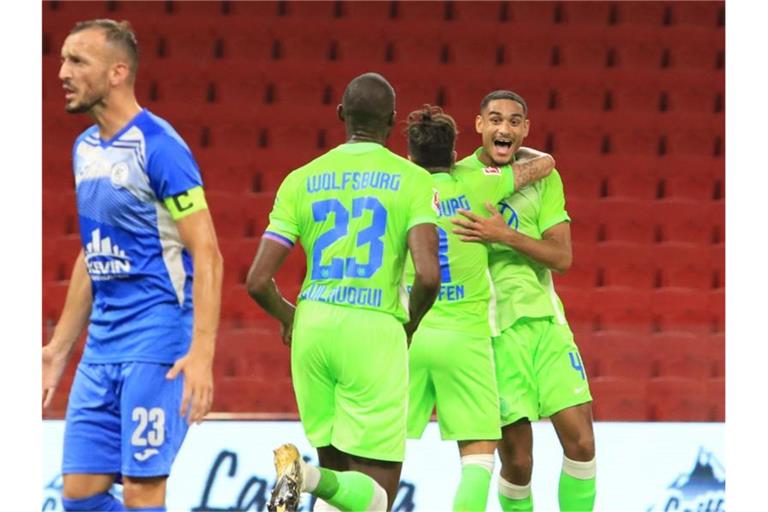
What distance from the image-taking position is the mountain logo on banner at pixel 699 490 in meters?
6.87

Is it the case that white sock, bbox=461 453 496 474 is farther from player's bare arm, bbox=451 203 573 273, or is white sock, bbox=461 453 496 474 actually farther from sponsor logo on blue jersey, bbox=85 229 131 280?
sponsor logo on blue jersey, bbox=85 229 131 280

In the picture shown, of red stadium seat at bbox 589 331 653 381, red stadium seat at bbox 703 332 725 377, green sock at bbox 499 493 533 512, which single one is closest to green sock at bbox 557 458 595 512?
green sock at bbox 499 493 533 512

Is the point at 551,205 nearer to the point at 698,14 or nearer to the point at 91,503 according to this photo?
the point at 91,503

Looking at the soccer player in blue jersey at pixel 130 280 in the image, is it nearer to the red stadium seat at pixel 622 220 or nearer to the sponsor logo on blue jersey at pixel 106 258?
the sponsor logo on blue jersey at pixel 106 258

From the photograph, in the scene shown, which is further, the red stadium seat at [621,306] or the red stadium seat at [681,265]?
the red stadium seat at [681,265]

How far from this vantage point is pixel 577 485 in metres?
5.15

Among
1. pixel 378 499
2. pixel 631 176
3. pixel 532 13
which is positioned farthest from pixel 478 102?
pixel 378 499

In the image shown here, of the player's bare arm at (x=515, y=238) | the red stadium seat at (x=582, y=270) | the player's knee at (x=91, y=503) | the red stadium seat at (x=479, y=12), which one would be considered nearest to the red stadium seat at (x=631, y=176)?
the red stadium seat at (x=582, y=270)

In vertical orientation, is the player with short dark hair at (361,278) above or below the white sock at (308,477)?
above

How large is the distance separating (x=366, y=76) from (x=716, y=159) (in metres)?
6.61

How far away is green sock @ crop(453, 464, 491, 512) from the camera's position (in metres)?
4.86

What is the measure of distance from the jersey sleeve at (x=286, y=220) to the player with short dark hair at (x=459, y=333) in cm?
85

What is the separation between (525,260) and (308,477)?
1.56 meters

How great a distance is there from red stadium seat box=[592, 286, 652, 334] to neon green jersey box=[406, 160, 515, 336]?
451 centimetres
